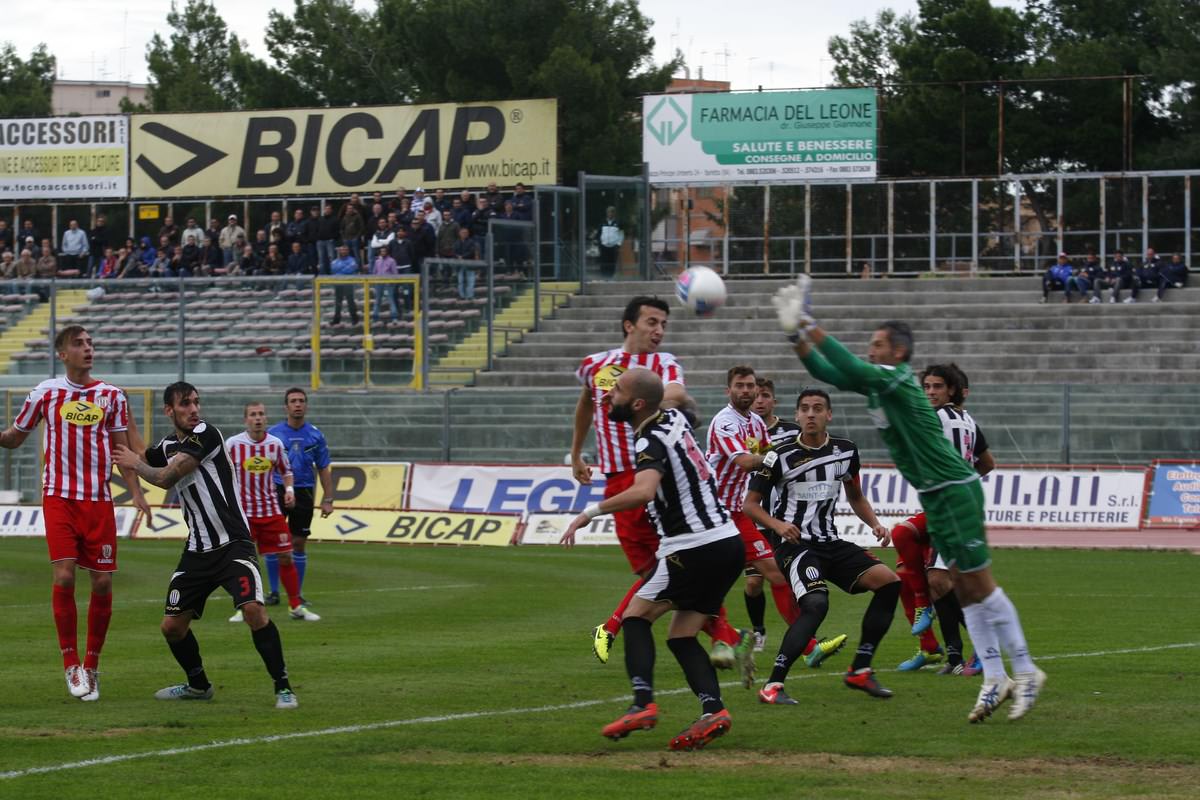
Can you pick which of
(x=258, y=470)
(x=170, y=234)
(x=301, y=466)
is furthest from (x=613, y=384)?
(x=170, y=234)

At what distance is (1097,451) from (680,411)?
20337 mm

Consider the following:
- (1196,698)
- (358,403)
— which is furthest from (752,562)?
(358,403)

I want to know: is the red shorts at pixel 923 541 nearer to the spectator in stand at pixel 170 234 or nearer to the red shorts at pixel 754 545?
the red shorts at pixel 754 545

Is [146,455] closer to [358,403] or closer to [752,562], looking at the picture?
[752,562]

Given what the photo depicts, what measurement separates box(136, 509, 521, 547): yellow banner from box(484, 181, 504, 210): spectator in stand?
41.4 ft

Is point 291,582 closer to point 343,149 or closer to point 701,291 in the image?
point 701,291

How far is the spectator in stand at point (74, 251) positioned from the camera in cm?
4534

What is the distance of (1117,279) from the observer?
38500mm

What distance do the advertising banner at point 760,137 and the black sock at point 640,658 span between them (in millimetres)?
35524

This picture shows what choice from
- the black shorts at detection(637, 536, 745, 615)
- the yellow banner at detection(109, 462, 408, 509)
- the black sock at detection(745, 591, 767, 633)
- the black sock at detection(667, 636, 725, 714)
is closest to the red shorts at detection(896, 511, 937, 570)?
the black sock at detection(745, 591, 767, 633)

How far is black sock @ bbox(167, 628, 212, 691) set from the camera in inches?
441

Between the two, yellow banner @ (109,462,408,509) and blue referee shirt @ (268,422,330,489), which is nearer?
blue referee shirt @ (268,422,330,489)

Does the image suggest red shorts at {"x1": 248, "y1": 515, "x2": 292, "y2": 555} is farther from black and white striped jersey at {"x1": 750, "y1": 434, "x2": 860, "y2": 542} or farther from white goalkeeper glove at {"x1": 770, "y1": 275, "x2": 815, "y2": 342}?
white goalkeeper glove at {"x1": 770, "y1": 275, "x2": 815, "y2": 342}

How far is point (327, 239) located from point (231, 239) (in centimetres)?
378
